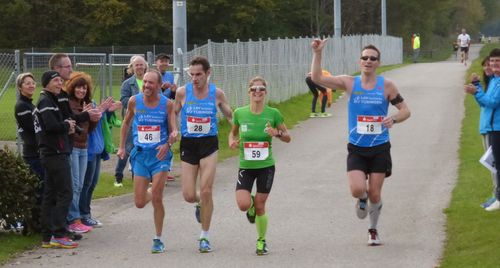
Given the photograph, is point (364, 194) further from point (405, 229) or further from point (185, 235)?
point (185, 235)

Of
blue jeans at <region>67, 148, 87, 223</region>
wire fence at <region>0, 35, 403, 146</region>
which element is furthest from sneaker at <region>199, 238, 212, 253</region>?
wire fence at <region>0, 35, 403, 146</region>

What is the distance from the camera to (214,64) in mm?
22750

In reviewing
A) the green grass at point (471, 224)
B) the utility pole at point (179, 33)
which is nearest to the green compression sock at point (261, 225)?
the green grass at point (471, 224)

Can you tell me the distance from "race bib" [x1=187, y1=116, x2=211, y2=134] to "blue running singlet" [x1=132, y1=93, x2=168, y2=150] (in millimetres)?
278

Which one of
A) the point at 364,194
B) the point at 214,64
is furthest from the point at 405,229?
the point at 214,64

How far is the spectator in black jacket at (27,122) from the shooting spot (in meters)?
10.5

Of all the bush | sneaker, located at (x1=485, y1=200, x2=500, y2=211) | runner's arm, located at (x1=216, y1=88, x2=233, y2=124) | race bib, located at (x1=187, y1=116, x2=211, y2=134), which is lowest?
sneaker, located at (x1=485, y1=200, x2=500, y2=211)

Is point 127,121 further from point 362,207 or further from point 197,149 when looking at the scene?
point 362,207

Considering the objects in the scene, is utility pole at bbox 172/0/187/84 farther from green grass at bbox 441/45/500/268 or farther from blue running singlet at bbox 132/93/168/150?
blue running singlet at bbox 132/93/168/150

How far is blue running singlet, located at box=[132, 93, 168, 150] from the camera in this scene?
10.1m

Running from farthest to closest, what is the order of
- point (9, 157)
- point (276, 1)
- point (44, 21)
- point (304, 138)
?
point (276, 1) → point (44, 21) → point (304, 138) → point (9, 157)

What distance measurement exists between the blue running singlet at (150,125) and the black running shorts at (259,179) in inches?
35.8

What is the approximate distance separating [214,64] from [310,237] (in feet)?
41.1

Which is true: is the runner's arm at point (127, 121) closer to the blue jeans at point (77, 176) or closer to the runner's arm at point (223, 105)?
the blue jeans at point (77, 176)
